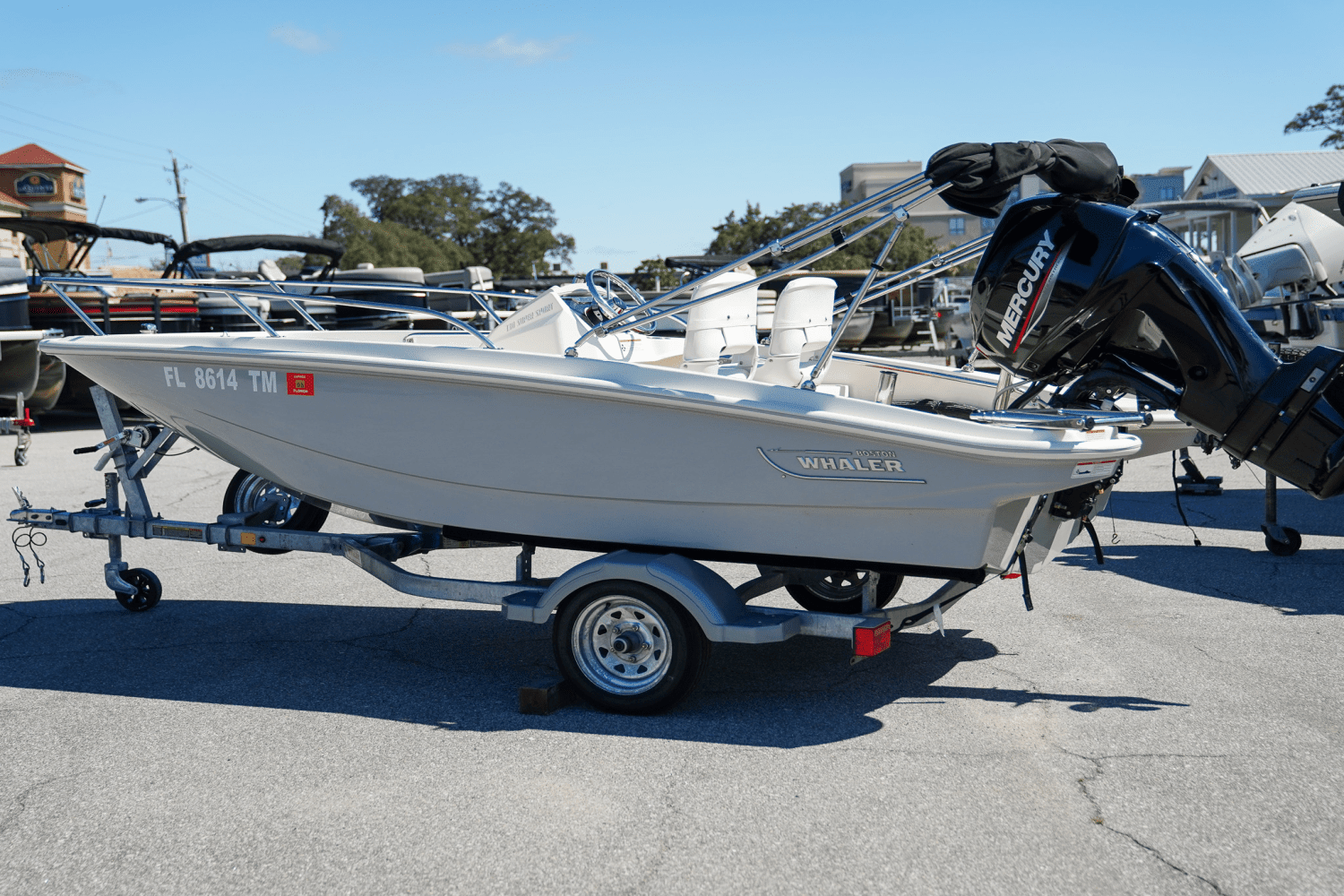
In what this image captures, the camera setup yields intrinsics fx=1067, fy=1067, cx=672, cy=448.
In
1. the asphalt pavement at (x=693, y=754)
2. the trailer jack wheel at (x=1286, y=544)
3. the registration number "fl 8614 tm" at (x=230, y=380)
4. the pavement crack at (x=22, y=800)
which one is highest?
the registration number "fl 8614 tm" at (x=230, y=380)

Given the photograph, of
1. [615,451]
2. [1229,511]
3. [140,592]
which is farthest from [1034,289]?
[1229,511]

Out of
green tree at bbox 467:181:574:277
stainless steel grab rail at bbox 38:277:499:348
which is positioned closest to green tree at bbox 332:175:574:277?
green tree at bbox 467:181:574:277

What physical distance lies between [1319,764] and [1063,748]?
807 millimetres

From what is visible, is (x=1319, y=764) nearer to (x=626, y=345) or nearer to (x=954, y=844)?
(x=954, y=844)

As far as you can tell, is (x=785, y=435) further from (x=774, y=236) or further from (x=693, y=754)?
(x=774, y=236)

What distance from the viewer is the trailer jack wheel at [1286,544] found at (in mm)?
6570

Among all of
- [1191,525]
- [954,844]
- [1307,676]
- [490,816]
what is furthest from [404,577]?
[1191,525]

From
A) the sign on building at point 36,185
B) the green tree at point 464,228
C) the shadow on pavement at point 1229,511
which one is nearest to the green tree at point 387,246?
the green tree at point 464,228

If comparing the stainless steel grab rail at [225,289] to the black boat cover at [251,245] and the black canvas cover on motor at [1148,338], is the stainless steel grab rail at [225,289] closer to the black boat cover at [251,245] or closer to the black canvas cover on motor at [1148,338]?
the black canvas cover on motor at [1148,338]

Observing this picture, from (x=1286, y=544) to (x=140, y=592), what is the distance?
264 inches

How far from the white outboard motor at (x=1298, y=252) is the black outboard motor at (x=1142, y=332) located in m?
4.39

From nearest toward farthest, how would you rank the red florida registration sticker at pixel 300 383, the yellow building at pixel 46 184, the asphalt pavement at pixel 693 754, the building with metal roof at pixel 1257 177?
1. the asphalt pavement at pixel 693 754
2. the red florida registration sticker at pixel 300 383
3. the building with metal roof at pixel 1257 177
4. the yellow building at pixel 46 184

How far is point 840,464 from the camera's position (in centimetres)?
393

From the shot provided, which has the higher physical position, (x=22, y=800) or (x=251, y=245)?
(x=251, y=245)
